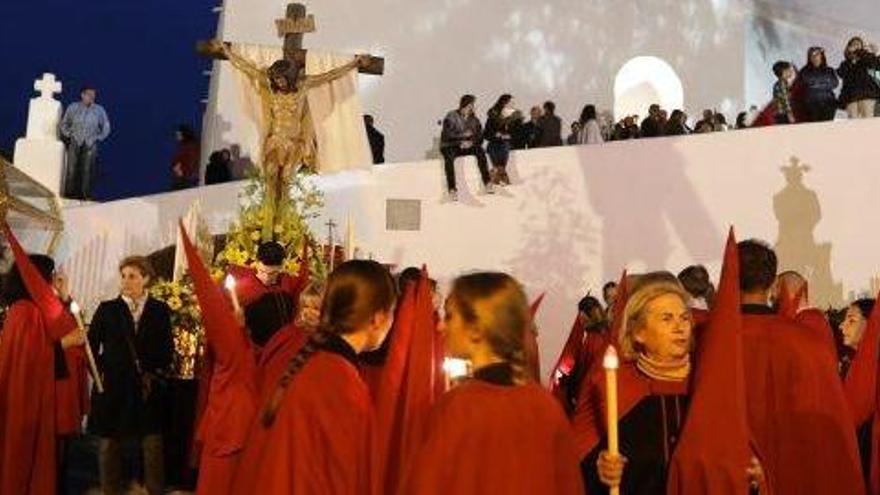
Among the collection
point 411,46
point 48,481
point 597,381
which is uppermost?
point 411,46

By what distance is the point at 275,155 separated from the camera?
40.5ft

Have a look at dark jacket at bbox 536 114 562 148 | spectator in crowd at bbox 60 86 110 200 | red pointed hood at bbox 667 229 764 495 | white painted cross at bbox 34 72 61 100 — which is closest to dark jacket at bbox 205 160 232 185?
spectator in crowd at bbox 60 86 110 200

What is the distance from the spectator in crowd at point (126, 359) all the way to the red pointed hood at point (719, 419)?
187 inches

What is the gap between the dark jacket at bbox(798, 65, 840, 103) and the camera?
1401cm

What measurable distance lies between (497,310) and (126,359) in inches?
201

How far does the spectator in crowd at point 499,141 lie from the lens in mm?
15039

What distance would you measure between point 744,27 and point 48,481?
51.1ft

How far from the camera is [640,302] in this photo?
4.38 m

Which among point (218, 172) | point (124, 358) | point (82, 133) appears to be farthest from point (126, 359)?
point (82, 133)

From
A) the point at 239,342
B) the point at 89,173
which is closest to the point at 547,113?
the point at 89,173

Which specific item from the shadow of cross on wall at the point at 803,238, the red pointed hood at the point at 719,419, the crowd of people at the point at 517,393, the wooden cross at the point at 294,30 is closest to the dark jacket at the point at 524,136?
the wooden cross at the point at 294,30

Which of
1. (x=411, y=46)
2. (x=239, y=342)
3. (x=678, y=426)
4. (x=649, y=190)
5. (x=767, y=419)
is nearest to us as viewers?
(x=678, y=426)

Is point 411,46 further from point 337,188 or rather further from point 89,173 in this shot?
point 89,173

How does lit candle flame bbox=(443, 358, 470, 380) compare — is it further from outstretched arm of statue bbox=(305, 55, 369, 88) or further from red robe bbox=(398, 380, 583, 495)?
outstretched arm of statue bbox=(305, 55, 369, 88)
